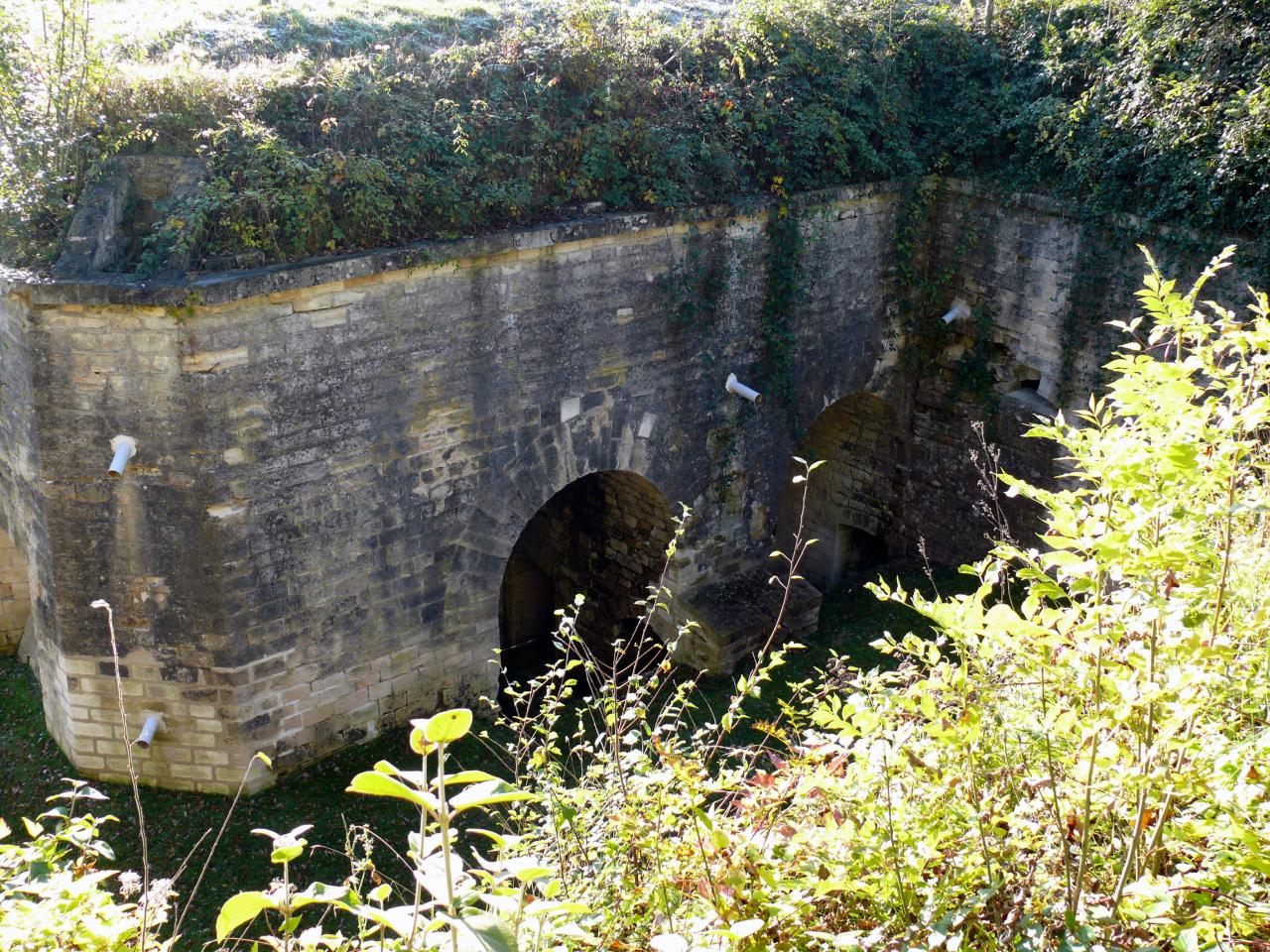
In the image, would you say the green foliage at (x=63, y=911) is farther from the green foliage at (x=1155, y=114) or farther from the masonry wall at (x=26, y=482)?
the green foliage at (x=1155, y=114)

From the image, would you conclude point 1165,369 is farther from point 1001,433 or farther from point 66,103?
point 1001,433

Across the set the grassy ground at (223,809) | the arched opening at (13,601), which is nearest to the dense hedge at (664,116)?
the grassy ground at (223,809)

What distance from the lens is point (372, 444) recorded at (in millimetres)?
7828

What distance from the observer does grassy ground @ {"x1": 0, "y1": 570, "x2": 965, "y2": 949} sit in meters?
7.25

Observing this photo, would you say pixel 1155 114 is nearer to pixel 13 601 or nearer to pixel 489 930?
pixel 489 930

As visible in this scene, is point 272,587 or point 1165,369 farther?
point 272,587

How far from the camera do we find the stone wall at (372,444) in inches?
282

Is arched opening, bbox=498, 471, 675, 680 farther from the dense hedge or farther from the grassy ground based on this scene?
the dense hedge

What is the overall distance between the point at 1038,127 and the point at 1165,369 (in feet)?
26.6

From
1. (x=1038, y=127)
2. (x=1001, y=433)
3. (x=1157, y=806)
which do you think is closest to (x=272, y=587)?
(x=1157, y=806)

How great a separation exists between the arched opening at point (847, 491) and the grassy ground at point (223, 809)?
3586mm

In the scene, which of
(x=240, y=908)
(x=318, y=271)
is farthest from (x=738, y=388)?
(x=240, y=908)

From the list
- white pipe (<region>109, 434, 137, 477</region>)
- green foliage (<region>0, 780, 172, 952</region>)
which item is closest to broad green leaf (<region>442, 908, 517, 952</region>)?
green foliage (<region>0, 780, 172, 952</region>)

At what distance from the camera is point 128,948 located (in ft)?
9.74
